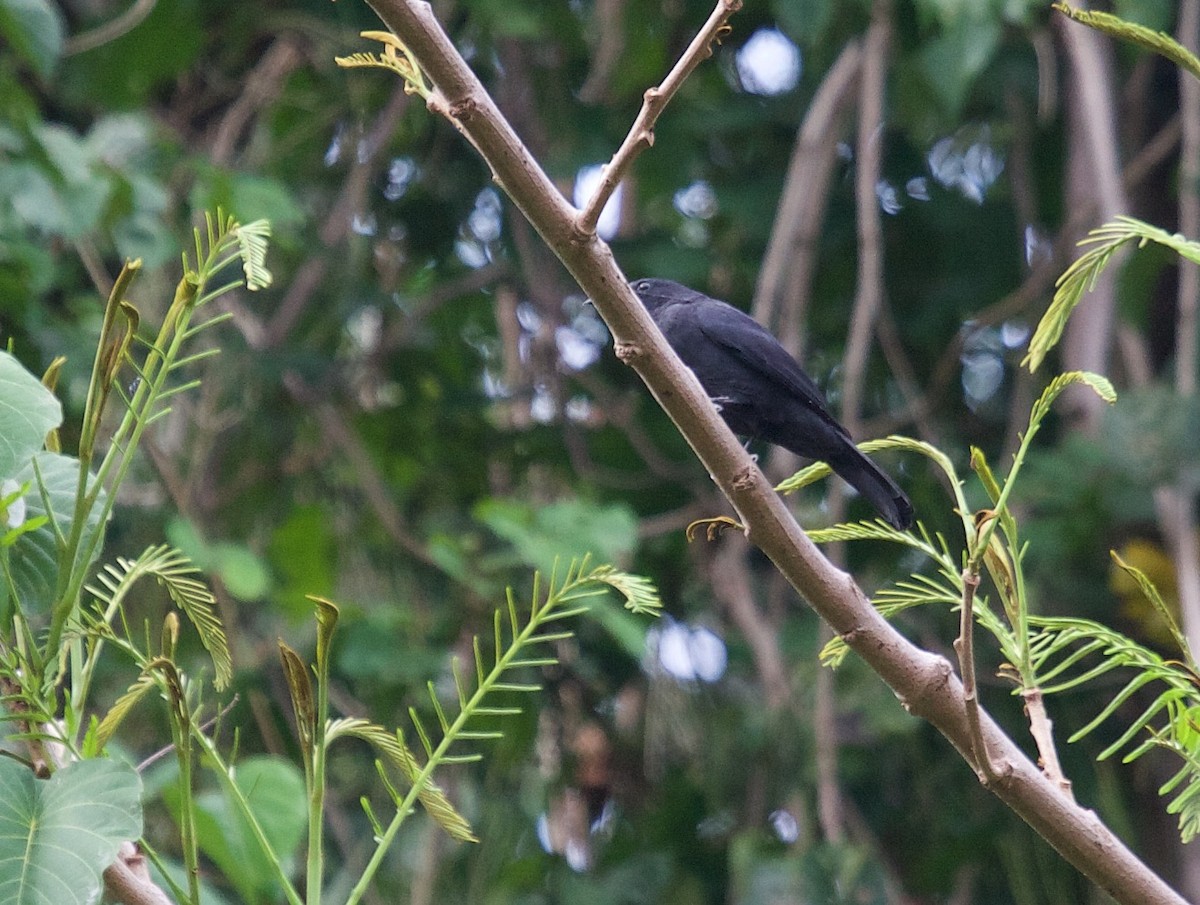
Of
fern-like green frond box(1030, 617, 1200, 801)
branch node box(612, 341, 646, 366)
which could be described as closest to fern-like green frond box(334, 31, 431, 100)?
branch node box(612, 341, 646, 366)

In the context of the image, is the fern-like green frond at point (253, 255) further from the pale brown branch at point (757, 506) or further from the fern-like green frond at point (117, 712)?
the fern-like green frond at point (117, 712)

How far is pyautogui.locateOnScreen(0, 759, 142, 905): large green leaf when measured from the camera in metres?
1.34

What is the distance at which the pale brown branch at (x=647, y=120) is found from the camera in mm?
1567

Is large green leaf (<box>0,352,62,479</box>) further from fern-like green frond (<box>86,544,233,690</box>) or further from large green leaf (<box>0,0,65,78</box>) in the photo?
large green leaf (<box>0,0,65,78</box>)

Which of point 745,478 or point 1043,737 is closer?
point 1043,737

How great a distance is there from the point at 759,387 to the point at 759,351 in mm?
98

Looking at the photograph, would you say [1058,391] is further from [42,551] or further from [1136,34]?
[42,551]

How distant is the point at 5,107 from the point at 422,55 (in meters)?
2.83

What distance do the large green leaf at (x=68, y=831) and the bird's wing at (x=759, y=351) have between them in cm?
231

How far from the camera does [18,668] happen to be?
1.46 metres

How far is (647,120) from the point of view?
161 centimetres

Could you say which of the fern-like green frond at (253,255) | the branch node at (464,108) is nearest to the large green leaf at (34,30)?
the fern-like green frond at (253,255)

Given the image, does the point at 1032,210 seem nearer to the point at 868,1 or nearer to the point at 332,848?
the point at 868,1

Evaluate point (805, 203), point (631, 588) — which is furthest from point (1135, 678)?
point (805, 203)
